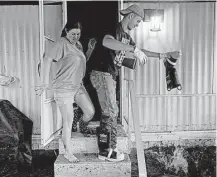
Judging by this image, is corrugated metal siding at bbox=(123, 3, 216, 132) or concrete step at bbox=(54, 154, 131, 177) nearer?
concrete step at bbox=(54, 154, 131, 177)

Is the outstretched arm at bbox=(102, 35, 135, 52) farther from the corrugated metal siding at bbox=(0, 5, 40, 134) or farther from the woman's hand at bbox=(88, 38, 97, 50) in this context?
the corrugated metal siding at bbox=(0, 5, 40, 134)

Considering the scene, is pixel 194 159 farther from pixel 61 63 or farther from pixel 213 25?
pixel 61 63

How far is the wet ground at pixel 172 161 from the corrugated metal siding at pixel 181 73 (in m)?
0.39

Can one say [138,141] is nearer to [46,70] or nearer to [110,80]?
[110,80]

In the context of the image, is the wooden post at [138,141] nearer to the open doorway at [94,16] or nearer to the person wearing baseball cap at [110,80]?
the person wearing baseball cap at [110,80]

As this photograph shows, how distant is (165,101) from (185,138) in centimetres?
74

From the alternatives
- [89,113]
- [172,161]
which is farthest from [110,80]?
[172,161]

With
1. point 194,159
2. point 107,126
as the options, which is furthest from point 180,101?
point 107,126

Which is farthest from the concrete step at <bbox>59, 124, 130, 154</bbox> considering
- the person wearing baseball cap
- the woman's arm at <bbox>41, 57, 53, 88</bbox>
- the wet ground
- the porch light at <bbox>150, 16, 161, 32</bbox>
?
the porch light at <bbox>150, 16, 161, 32</bbox>

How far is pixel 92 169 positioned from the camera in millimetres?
3877

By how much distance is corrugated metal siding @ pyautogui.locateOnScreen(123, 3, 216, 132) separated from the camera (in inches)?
230

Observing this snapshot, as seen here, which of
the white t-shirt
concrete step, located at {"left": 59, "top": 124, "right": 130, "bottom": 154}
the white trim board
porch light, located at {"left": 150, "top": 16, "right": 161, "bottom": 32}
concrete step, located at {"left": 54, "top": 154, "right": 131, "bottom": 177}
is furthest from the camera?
the white trim board

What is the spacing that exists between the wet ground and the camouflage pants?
6.30 ft

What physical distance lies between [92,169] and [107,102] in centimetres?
75
